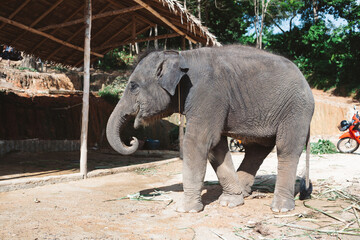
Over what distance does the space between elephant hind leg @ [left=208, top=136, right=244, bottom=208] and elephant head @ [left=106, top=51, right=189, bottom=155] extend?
0.77 m

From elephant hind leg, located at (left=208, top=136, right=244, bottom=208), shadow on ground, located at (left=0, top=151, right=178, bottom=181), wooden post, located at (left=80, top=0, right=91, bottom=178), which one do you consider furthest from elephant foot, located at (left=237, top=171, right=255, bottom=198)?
shadow on ground, located at (left=0, top=151, right=178, bottom=181)

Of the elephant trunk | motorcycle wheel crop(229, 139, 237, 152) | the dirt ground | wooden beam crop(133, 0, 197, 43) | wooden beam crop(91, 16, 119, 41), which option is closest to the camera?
the dirt ground

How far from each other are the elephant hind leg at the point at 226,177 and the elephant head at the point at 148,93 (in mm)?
770

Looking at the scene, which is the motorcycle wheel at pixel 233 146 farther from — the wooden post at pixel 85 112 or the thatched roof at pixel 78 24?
the wooden post at pixel 85 112

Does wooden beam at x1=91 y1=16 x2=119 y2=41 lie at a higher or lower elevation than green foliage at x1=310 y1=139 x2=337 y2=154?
higher

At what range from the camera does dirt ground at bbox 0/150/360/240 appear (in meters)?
2.70

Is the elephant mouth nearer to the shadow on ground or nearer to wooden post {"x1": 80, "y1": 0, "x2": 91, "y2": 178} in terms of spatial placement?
wooden post {"x1": 80, "y1": 0, "x2": 91, "y2": 178}

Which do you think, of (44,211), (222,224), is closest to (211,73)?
(222,224)

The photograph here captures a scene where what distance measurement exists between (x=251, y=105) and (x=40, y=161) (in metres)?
5.41

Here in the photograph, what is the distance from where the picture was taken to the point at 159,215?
3324mm

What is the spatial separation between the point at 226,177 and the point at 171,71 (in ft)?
4.54

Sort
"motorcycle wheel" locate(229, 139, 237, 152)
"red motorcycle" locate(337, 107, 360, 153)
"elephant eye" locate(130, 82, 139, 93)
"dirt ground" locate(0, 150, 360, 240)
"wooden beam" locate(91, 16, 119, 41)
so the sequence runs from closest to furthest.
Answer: "dirt ground" locate(0, 150, 360, 240), "elephant eye" locate(130, 82, 139, 93), "wooden beam" locate(91, 16, 119, 41), "red motorcycle" locate(337, 107, 360, 153), "motorcycle wheel" locate(229, 139, 237, 152)

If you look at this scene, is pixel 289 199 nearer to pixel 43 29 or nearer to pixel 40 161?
pixel 40 161

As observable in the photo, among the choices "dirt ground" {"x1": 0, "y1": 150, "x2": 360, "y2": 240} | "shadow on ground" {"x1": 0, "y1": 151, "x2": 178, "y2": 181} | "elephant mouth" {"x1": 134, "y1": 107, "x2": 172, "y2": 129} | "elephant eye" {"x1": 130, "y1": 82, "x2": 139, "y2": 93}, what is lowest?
"dirt ground" {"x1": 0, "y1": 150, "x2": 360, "y2": 240}
